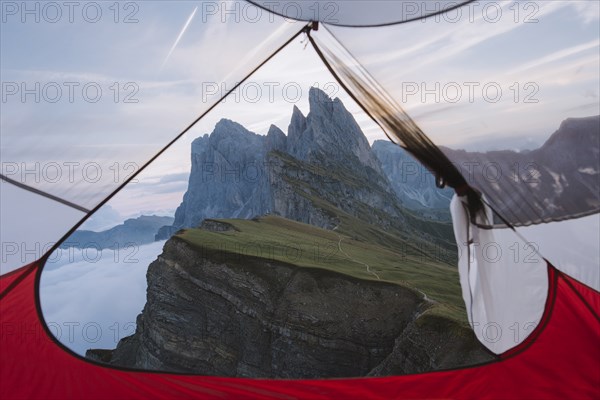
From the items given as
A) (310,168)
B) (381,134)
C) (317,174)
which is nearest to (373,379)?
(381,134)

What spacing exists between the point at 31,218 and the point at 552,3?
571 centimetres

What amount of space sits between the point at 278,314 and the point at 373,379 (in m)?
57.7

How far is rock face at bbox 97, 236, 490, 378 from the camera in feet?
177

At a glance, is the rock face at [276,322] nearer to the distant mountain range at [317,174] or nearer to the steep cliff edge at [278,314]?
the steep cliff edge at [278,314]

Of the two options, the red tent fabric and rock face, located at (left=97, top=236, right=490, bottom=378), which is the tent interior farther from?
rock face, located at (left=97, top=236, right=490, bottom=378)

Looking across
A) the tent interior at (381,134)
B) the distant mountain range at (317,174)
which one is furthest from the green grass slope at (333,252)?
the tent interior at (381,134)

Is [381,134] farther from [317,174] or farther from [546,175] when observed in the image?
[317,174]

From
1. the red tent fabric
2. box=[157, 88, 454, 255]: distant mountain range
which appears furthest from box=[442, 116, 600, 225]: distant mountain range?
box=[157, 88, 454, 255]: distant mountain range

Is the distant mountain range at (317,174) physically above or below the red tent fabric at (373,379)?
above

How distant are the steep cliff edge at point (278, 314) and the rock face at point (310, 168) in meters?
37.4

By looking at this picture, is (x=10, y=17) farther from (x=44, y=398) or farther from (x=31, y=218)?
(x=44, y=398)

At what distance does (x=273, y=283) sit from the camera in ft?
214

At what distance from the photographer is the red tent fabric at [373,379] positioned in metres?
4.83

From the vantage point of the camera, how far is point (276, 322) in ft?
203
